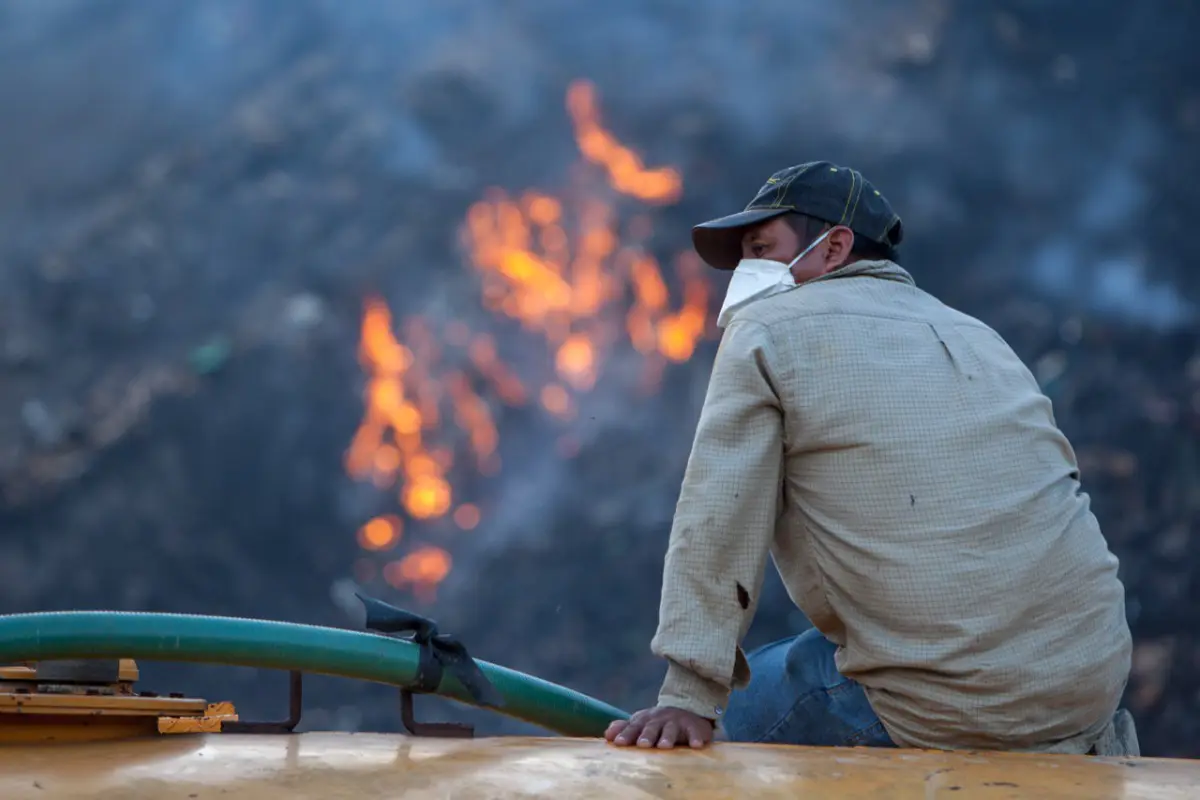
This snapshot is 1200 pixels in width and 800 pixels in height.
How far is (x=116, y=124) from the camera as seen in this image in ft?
23.9

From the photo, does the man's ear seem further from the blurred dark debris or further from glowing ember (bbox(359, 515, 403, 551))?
glowing ember (bbox(359, 515, 403, 551))

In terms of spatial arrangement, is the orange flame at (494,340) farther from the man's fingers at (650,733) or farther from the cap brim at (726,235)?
the man's fingers at (650,733)

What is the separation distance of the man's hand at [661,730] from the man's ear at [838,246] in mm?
896

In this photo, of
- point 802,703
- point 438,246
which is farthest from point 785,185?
point 438,246

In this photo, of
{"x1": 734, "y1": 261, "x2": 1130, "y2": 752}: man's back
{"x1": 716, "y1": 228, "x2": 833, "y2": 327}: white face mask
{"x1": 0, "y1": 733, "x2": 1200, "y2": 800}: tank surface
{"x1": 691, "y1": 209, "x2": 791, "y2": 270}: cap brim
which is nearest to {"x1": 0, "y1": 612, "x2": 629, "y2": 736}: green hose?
{"x1": 0, "y1": 733, "x2": 1200, "y2": 800}: tank surface

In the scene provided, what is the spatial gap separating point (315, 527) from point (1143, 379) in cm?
408

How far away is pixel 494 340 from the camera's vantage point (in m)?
7.09

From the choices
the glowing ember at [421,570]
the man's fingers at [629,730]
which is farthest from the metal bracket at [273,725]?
the glowing ember at [421,570]

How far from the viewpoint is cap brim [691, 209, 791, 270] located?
2.34 meters

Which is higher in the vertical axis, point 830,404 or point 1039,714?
point 830,404

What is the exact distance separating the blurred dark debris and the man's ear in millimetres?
4186

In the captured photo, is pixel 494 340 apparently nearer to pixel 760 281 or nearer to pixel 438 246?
pixel 438 246

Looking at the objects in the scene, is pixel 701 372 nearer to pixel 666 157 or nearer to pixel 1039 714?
pixel 666 157

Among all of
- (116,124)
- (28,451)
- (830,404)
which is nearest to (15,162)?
(116,124)
